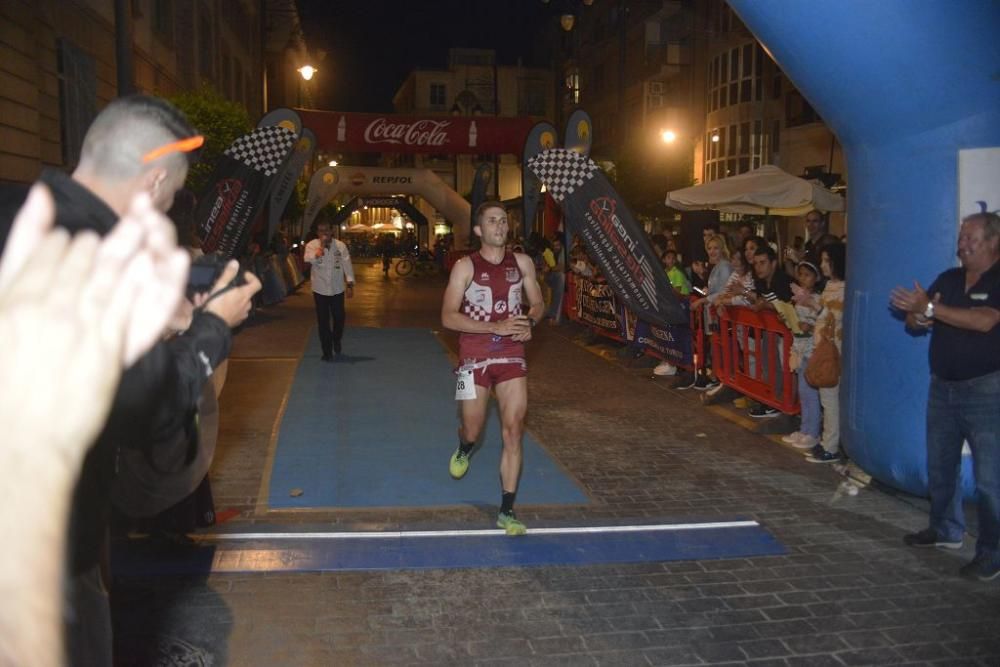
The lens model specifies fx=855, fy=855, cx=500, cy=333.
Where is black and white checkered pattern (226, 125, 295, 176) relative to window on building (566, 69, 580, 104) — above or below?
below

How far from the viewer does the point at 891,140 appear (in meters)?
5.80

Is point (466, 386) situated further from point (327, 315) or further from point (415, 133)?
point (415, 133)

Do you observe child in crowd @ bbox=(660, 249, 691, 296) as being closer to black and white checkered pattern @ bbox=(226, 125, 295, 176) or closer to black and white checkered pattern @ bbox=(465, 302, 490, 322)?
black and white checkered pattern @ bbox=(226, 125, 295, 176)

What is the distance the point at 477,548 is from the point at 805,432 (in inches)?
153

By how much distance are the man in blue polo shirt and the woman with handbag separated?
1833 millimetres

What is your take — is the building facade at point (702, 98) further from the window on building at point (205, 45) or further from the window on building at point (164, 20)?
the window on building at point (164, 20)

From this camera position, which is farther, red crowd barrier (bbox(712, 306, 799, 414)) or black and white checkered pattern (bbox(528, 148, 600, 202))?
black and white checkered pattern (bbox(528, 148, 600, 202))

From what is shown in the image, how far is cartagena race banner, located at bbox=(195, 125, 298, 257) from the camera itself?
12695mm

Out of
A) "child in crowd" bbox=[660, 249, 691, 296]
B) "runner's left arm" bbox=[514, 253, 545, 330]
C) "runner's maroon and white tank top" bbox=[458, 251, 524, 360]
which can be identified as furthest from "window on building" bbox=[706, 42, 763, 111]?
"runner's maroon and white tank top" bbox=[458, 251, 524, 360]

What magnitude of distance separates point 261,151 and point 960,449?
35.3ft

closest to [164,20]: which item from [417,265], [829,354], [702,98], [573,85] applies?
[829,354]

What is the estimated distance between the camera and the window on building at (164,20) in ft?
62.0

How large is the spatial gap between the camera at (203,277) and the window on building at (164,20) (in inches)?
745

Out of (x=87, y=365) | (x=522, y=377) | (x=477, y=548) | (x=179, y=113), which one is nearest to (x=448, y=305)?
(x=522, y=377)
